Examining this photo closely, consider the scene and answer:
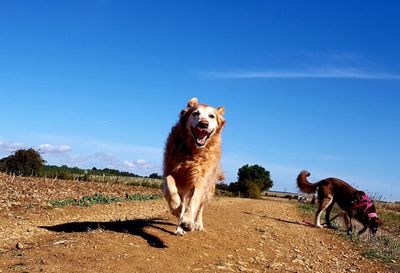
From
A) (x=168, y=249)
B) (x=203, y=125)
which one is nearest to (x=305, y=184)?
(x=203, y=125)

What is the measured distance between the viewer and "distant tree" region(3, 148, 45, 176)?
4669cm

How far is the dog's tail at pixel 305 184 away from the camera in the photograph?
54.9 ft

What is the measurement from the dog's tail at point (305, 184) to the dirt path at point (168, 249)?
349 centimetres

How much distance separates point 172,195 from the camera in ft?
27.0

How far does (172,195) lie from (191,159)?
0.84 metres

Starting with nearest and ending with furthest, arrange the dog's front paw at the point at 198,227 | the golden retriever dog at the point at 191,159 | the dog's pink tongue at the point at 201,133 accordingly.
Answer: the golden retriever dog at the point at 191,159, the dog's pink tongue at the point at 201,133, the dog's front paw at the point at 198,227

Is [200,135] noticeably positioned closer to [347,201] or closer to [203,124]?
[203,124]

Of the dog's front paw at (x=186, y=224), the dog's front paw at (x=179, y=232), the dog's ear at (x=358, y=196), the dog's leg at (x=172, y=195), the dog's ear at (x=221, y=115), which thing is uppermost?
the dog's ear at (x=221, y=115)

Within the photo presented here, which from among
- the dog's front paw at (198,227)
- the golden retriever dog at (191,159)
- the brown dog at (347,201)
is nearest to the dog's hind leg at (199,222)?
the dog's front paw at (198,227)

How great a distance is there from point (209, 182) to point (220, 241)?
3.68 ft

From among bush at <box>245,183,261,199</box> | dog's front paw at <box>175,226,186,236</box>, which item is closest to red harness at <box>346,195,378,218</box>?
dog's front paw at <box>175,226,186,236</box>

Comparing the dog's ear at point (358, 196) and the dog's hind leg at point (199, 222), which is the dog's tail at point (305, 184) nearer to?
the dog's ear at point (358, 196)

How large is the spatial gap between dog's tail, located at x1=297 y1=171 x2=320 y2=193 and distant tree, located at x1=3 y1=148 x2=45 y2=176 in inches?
1382

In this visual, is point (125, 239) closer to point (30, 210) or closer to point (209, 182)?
point (209, 182)
